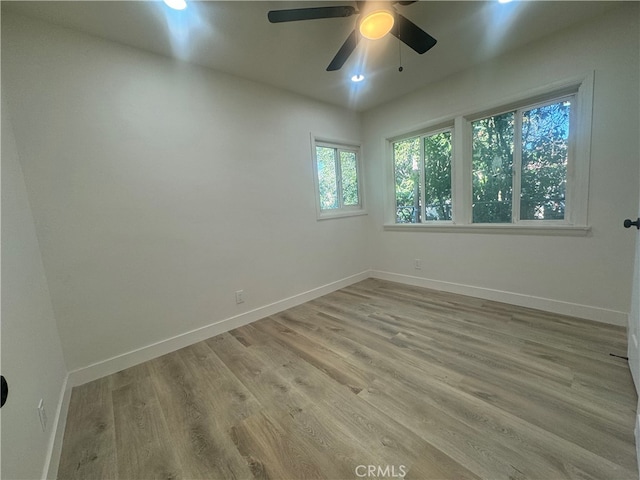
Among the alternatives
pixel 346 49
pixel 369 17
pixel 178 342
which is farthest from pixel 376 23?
pixel 178 342

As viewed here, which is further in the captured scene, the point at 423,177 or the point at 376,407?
the point at 423,177

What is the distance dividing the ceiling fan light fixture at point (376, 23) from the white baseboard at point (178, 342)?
265 centimetres

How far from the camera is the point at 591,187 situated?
7.21ft

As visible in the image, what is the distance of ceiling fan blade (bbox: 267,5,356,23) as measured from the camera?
1456 mm

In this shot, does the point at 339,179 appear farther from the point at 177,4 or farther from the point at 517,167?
the point at 177,4

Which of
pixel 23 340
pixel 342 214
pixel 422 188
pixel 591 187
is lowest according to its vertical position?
pixel 23 340

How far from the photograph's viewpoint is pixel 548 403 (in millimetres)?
1417

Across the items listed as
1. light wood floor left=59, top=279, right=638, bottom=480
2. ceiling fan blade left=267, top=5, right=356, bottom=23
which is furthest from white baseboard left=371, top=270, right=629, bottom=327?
ceiling fan blade left=267, top=5, right=356, bottom=23

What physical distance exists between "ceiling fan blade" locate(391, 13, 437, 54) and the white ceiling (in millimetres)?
242

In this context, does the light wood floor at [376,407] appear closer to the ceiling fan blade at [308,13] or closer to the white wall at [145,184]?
the white wall at [145,184]

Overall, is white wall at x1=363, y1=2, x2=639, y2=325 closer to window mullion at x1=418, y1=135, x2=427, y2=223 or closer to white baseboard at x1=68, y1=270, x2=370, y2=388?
window mullion at x1=418, y1=135, x2=427, y2=223

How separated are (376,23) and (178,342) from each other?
9.63ft

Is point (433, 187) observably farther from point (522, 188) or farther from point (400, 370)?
point (400, 370)

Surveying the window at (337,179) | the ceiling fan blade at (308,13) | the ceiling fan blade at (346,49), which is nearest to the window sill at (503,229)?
the window at (337,179)
